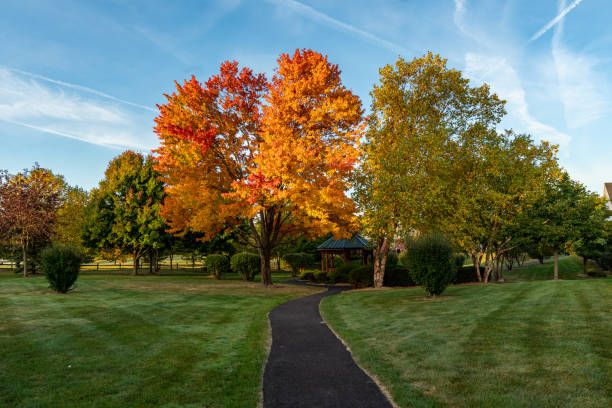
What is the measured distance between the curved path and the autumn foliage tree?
3384 centimetres

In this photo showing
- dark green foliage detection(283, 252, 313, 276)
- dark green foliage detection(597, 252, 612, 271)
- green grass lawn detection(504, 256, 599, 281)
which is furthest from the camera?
dark green foliage detection(283, 252, 313, 276)

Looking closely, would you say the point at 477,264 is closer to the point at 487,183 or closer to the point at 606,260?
the point at 487,183

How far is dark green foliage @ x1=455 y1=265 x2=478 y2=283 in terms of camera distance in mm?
24078

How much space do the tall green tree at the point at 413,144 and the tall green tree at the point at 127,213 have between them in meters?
22.5

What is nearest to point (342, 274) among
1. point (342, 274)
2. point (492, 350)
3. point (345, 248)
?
point (342, 274)

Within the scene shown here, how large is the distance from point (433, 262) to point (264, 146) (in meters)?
10.1

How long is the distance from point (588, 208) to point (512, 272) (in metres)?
18.2

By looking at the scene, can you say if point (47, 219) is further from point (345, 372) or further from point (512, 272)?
point (512, 272)

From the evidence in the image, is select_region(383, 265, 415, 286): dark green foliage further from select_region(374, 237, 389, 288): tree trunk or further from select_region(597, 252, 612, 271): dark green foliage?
select_region(597, 252, 612, 271): dark green foliage

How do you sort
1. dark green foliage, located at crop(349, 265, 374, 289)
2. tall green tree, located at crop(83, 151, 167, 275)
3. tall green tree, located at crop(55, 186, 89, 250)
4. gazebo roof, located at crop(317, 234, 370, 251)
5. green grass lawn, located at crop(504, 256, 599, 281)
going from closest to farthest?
dark green foliage, located at crop(349, 265, 374, 289), gazebo roof, located at crop(317, 234, 370, 251), tall green tree, located at crop(83, 151, 167, 275), green grass lawn, located at crop(504, 256, 599, 281), tall green tree, located at crop(55, 186, 89, 250)

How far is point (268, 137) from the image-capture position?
17797 millimetres

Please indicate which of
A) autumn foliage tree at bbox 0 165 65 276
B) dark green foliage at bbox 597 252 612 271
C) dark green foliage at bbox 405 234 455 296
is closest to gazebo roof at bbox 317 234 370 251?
dark green foliage at bbox 405 234 455 296

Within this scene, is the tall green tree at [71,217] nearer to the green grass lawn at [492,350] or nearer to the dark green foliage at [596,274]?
the green grass lawn at [492,350]

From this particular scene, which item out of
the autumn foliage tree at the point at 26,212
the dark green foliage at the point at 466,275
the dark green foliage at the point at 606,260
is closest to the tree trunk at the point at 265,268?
the dark green foliage at the point at 466,275
